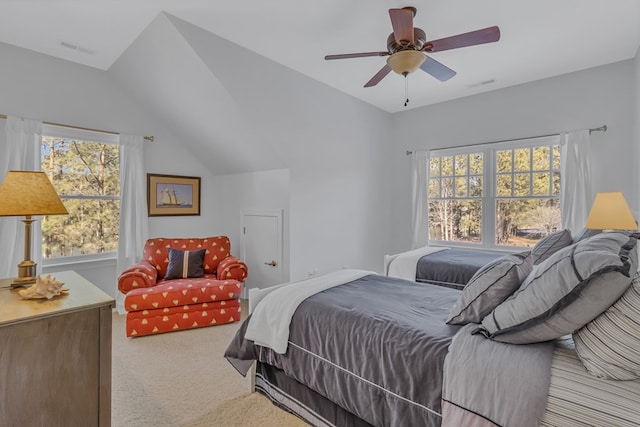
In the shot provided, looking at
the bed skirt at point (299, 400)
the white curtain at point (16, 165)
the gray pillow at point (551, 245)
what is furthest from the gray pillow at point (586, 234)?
the white curtain at point (16, 165)

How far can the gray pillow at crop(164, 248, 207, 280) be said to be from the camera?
143 inches

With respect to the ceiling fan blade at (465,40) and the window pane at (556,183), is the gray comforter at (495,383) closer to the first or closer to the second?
the ceiling fan blade at (465,40)

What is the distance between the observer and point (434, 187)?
488 centimetres

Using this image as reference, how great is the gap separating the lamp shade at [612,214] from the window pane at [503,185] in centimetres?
130

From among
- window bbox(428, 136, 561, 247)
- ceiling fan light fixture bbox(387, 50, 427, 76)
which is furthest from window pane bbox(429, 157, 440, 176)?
ceiling fan light fixture bbox(387, 50, 427, 76)

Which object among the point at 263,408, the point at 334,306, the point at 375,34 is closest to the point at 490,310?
the point at 334,306

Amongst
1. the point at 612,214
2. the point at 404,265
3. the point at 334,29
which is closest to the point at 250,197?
the point at 404,265

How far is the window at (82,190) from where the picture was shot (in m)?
3.50

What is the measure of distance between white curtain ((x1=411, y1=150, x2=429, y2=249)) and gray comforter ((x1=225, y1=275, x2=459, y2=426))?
2827mm

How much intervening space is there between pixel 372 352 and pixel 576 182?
3.47 m

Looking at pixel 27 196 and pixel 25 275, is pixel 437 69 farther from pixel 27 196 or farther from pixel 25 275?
pixel 25 275

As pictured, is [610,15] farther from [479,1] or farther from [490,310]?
[490,310]

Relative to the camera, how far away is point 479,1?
241cm

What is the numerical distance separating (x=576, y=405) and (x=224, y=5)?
3071 millimetres
